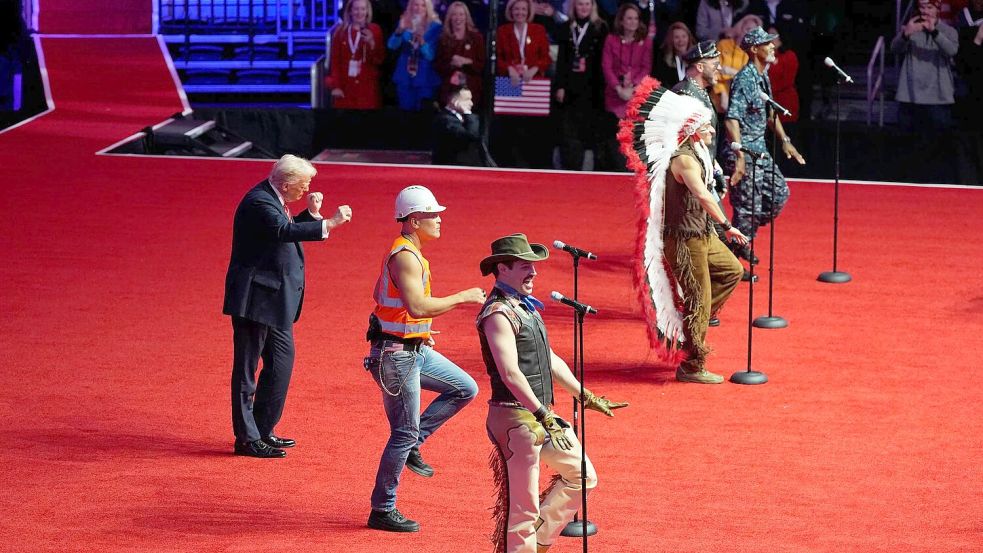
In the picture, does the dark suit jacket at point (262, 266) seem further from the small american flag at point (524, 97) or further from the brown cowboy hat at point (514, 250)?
the small american flag at point (524, 97)

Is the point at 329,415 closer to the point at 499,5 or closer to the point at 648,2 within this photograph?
the point at 648,2

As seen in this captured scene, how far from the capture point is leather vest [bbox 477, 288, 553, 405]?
6.70 metres

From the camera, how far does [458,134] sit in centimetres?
1892

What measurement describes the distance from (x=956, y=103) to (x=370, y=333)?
41.3ft

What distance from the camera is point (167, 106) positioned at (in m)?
21.6

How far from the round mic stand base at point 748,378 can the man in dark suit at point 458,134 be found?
28.8ft

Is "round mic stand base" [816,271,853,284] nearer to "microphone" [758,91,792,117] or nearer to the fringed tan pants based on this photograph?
"microphone" [758,91,792,117]

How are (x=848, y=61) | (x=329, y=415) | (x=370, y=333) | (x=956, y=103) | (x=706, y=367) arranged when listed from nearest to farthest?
(x=370, y=333) → (x=329, y=415) → (x=706, y=367) → (x=956, y=103) → (x=848, y=61)

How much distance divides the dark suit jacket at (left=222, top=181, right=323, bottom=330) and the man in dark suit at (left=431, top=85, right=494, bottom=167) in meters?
10.1

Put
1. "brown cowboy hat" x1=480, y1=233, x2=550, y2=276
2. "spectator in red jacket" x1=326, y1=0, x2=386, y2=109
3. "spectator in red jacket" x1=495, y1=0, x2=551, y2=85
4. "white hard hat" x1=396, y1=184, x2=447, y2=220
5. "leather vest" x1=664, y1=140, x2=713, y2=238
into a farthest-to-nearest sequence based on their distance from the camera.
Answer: "spectator in red jacket" x1=326, y1=0, x2=386, y2=109 → "spectator in red jacket" x1=495, y1=0, x2=551, y2=85 → "leather vest" x1=664, y1=140, x2=713, y2=238 → "white hard hat" x1=396, y1=184, x2=447, y2=220 → "brown cowboy hat" x1=480, y1=233, x2=550, y2=276

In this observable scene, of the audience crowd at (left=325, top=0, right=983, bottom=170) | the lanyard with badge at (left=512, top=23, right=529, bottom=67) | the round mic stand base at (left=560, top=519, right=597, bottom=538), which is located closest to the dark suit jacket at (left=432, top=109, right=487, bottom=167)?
the audience crowd at (left=325, top=0, right=983, bottom=170)

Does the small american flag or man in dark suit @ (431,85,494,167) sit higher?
the small american flag

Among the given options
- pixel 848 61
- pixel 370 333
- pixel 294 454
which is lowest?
pixel 294 454

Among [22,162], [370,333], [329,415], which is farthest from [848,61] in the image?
[370,333]
